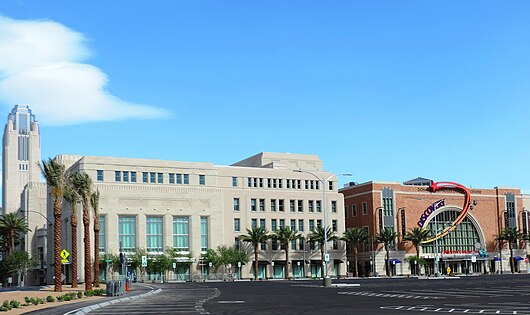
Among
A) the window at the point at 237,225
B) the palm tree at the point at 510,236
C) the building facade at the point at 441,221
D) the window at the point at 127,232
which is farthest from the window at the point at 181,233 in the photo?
the palm tree at the point at 510,236

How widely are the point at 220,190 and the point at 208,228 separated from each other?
6.60 m

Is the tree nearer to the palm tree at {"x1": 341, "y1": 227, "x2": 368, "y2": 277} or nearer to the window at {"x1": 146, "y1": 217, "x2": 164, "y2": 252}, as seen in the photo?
the palm tree at {"x1": 341, "y1": 227, "x2": 368, "y2": 277}

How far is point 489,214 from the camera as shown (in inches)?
5536

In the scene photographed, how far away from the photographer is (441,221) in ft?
443

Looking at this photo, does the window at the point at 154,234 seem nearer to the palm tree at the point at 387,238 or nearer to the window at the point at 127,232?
the window at the point at 127,232

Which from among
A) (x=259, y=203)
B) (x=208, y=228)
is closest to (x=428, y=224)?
(x=259, y=203)

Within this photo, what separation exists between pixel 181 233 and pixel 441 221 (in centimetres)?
4932

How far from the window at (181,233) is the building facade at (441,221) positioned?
31981 millimetres

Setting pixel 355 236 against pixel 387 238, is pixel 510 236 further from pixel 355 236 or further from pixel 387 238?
pixel 355 236

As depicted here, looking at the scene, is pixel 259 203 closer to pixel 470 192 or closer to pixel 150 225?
pixel 150 225

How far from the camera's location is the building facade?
127812 millimetres

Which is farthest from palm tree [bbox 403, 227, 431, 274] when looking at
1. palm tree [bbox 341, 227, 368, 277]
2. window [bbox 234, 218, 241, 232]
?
window [bbox 234, 218, 241, 232]

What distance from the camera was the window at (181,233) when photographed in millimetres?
115312

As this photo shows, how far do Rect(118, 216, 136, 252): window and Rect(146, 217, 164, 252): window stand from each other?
226cm
